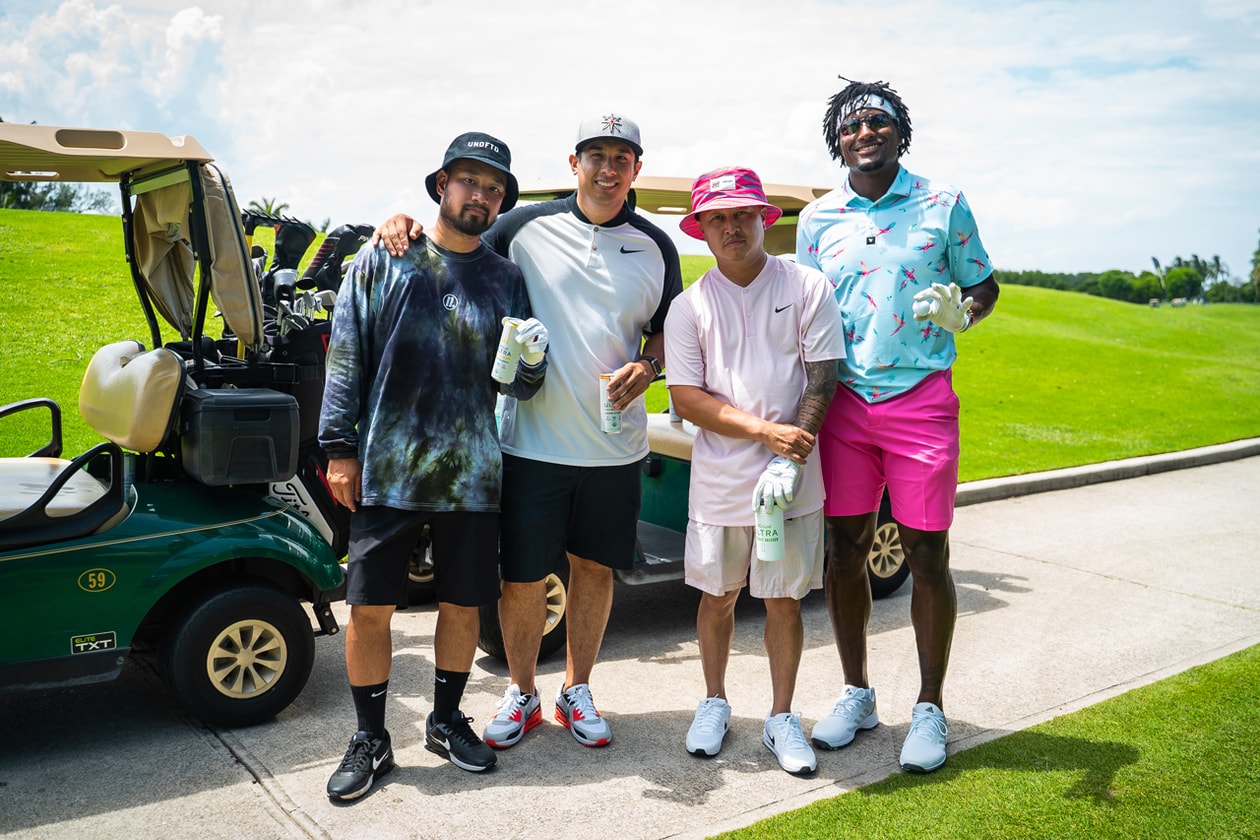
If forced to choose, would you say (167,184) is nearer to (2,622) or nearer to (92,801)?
(2,622)

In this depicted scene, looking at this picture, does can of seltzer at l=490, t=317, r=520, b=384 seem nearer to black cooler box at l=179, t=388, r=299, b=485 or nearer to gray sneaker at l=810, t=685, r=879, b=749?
black cooler box at l=179, t=388, r=299, b=485

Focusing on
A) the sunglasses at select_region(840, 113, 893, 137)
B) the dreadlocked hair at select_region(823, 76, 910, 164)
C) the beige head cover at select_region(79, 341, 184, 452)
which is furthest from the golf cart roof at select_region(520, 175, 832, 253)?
the beige head cover at select_region(79, 341, 184, 452)

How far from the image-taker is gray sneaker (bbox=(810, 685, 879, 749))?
371 centimetres

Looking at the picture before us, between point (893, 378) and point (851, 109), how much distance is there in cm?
99

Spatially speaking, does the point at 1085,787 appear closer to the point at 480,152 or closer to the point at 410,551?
the point at 410,551

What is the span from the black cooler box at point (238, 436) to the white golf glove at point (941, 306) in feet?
7.18

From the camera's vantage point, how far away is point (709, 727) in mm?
3660

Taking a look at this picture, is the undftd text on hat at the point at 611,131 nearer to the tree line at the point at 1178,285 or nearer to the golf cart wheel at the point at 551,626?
the golf cart wheel at the point at 551,626

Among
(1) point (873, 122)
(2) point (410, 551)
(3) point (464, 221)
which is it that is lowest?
(2) point (410, 551)

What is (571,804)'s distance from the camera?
327cm

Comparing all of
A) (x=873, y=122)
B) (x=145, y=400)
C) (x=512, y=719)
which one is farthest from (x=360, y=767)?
(x=873, y=122)

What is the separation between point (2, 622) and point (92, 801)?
2.04 feet

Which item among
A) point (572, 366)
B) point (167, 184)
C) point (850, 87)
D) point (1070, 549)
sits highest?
point (850, 87)

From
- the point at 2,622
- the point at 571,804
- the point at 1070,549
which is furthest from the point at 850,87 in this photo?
the point at 1070,549
